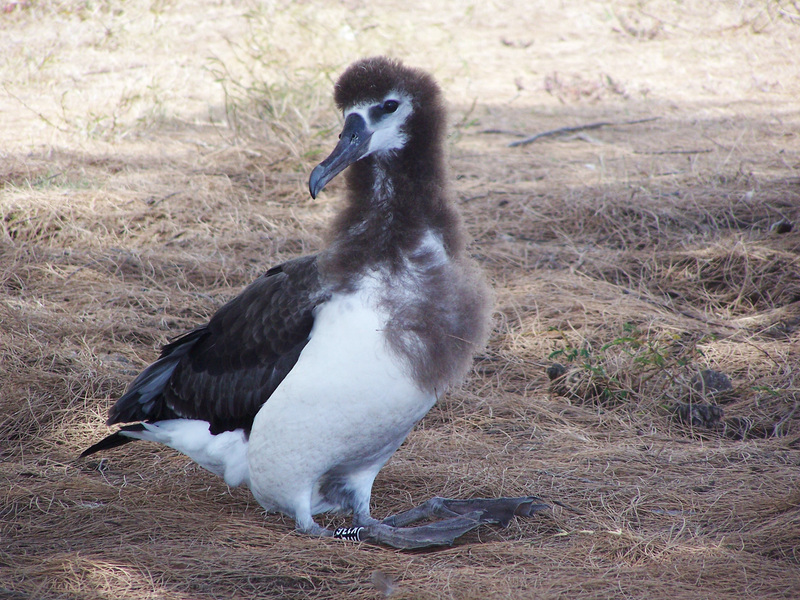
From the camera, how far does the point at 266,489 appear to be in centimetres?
320

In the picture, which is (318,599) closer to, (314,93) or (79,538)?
(79,538)

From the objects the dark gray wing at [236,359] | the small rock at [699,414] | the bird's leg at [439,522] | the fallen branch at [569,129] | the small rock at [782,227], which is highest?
the dark gray wing at [236,359]

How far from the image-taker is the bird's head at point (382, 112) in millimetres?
2951

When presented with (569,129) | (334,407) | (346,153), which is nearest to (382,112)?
(346,153)

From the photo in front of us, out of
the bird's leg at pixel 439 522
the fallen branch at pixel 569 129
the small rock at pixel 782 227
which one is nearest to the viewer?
the bird's leg at pixel 439 522

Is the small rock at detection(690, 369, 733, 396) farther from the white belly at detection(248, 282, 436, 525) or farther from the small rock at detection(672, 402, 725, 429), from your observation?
the white belly at detection(248, 282, 436, 525)

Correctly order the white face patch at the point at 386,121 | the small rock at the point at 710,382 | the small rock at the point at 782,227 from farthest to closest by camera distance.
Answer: the small rock at the point at 782,227, the small rock at the point at 710,382, the white face patch at the point at 386,121

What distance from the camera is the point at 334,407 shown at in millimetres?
2902

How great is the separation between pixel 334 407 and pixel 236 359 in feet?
2.21

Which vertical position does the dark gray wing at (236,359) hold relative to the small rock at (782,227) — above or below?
above

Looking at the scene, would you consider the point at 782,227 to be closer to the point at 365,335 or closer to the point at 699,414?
the point at 699,414

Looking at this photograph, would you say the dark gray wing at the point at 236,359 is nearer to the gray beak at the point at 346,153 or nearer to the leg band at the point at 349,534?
the gray beak at the point at 346,153

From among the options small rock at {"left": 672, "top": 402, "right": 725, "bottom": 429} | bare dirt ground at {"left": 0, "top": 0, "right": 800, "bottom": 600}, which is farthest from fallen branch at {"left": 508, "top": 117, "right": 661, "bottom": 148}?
small rock at {"left": 672, "top": 402, "right": 725, "bottom": 429}

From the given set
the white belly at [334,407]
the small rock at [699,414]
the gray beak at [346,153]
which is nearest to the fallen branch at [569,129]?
the small rock at [699,414]
